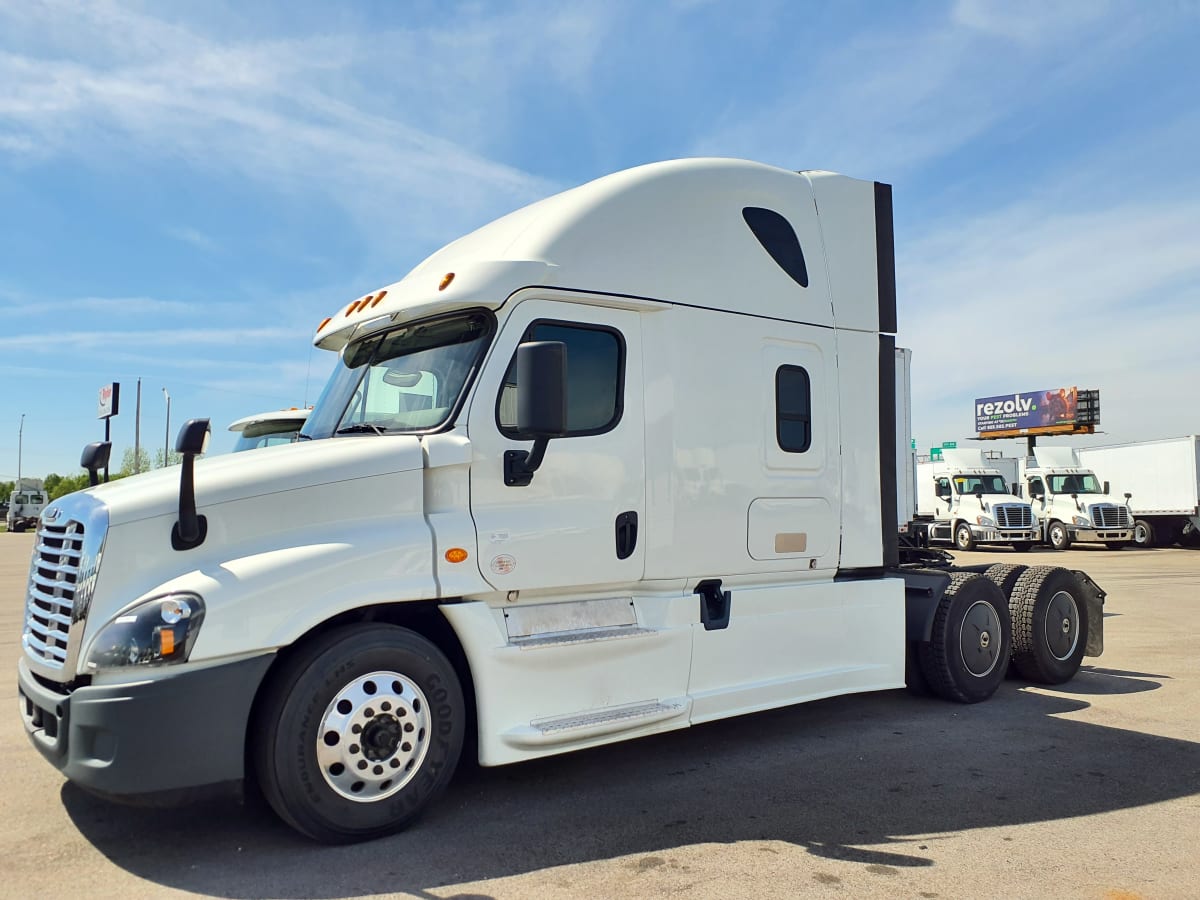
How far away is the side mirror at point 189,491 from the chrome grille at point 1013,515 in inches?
1068

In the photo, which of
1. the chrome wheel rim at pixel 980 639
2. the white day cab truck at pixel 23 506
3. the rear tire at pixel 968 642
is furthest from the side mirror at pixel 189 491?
the white day cab truck at pixel 23 506

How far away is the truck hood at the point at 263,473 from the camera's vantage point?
4.16 m

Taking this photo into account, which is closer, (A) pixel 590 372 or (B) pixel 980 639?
(A) pixel 590 372

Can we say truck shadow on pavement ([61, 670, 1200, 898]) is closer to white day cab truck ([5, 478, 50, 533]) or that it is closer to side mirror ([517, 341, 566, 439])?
side mirror ([517, 341, 566, 439])

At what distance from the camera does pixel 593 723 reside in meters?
4.93

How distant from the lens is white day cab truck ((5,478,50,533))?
47.6 metres

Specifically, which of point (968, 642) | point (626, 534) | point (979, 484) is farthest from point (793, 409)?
point (979, 484)

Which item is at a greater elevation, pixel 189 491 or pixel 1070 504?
pixel 1070 504

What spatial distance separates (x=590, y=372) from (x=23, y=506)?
172 feet

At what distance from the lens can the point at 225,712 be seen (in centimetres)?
404

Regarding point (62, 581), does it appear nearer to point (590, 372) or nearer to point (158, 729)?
point (158, 729)

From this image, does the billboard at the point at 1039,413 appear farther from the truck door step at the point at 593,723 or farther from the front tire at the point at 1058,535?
the truck door step at the point at 593,723

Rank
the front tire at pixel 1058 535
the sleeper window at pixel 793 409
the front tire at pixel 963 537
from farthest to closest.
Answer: the front tire at pixel 1058 535 → the front tire at pixel 963 537 → the sleeper window at pixel 793 409

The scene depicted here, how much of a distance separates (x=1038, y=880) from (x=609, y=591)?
7.91ft
